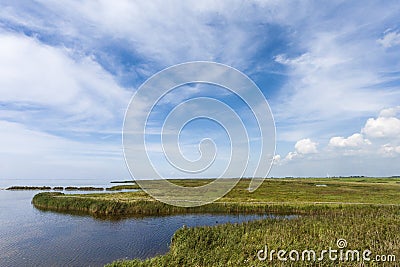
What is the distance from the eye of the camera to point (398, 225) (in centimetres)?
2070

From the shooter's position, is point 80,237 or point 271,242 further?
point 80,237

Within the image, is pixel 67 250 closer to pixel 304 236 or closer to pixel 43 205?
pixel 304 236

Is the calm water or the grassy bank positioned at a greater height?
the grassy bank

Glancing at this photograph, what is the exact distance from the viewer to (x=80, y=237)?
25078 millimetres

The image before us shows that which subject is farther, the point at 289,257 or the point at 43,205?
the point at 43,205

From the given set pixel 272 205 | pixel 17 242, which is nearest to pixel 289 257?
pixel 17 242

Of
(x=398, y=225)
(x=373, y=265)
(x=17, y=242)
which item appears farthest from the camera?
(x=17, y=242)

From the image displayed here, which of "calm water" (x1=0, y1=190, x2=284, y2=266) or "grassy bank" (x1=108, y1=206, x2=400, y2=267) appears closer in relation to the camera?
"grassy bank" (x1=108, y1=206, x2=400, y2=267)

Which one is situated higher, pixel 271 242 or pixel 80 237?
pixel 271 242

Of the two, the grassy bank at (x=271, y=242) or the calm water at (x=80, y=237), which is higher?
the grassy bank at (x=271, y=242)

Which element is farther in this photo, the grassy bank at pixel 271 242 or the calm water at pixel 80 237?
the calm water at pixel 80 237

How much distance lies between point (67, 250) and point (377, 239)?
2339cm

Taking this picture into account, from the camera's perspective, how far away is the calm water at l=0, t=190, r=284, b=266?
1939cm

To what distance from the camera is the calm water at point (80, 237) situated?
19391 millimetres
